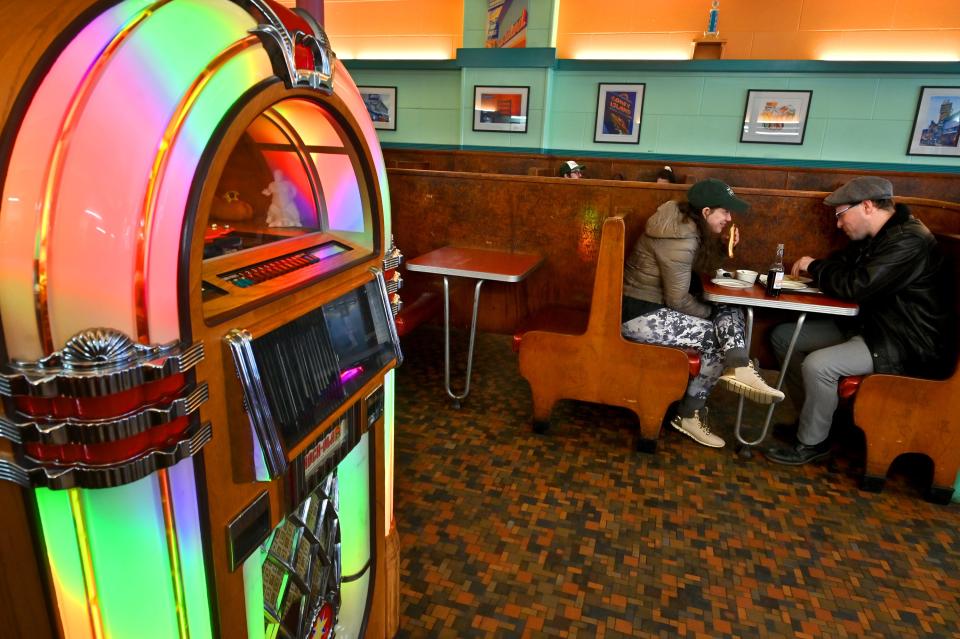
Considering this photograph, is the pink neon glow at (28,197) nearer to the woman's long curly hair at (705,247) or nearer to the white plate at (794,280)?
the woman's long curly hair at (705,247)

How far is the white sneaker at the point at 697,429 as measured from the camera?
117 inches

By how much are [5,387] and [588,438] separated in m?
2.65

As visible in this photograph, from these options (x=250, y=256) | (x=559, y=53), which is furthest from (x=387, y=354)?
(x=559, y=53)

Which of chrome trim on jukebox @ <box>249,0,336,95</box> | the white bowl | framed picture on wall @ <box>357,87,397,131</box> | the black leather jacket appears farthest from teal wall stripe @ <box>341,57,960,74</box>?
chrome trim on jukebox @ <box>249,0,336,95</box>

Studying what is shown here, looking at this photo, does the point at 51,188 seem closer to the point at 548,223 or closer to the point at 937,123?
the point at 548,223

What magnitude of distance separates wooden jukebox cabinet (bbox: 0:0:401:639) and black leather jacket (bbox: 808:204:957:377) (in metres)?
2.54

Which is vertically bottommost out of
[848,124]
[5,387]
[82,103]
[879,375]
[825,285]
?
[879,375]

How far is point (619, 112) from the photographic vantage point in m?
7.70

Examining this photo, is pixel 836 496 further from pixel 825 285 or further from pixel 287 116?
pixel 287 116

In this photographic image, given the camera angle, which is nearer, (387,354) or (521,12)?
(387,354)

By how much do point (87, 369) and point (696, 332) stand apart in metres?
2.67

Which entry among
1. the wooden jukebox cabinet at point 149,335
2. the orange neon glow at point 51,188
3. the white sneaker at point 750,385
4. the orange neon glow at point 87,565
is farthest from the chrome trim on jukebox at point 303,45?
the white sneaker at point 750,385

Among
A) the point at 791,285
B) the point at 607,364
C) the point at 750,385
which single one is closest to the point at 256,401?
the point at 607,364

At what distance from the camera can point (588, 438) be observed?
9.89ft
